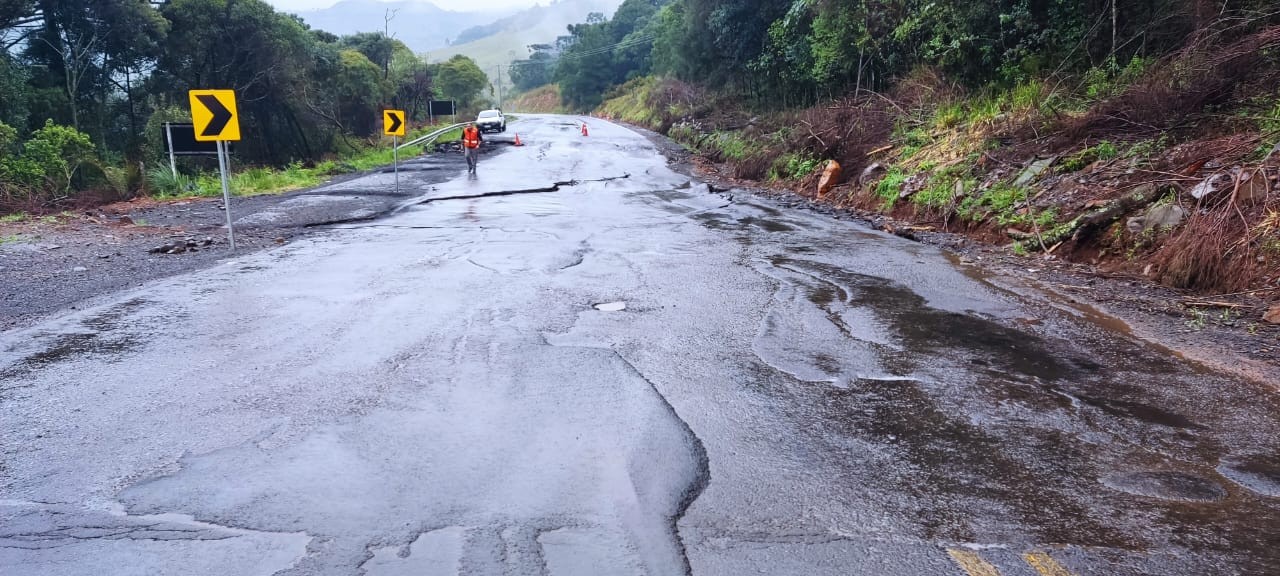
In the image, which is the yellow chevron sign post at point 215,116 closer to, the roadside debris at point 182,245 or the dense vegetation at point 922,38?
the roadside debris at point 182,245

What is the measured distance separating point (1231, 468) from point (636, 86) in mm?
68508

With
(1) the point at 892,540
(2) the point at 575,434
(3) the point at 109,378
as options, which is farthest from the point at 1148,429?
(3) the point at 109,378

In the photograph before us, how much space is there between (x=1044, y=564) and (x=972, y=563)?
27 centimetres

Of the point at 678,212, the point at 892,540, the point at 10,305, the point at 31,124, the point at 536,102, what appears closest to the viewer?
the point at 892,540

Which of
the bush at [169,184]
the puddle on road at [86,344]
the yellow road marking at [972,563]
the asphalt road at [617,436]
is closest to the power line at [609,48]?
the bush at [169,184]

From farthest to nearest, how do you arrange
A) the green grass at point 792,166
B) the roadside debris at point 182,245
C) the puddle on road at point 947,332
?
1. the green grass at point 792,166
2. the roadside debris at point 182,245
3. the puddle on road at point 947,332

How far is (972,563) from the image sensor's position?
2973 millimetres

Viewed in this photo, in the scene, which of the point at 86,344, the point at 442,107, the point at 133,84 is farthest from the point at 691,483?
the point at 442,107

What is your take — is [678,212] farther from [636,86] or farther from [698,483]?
[636,86]

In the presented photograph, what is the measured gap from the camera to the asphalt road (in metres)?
3.11

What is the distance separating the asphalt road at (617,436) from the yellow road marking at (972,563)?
11 mm

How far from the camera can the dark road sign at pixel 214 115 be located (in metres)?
10.2

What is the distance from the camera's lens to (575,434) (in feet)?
13.8

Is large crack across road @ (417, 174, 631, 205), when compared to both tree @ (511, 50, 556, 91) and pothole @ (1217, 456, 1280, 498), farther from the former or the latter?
tree @ (511, 50, 556, 91)
